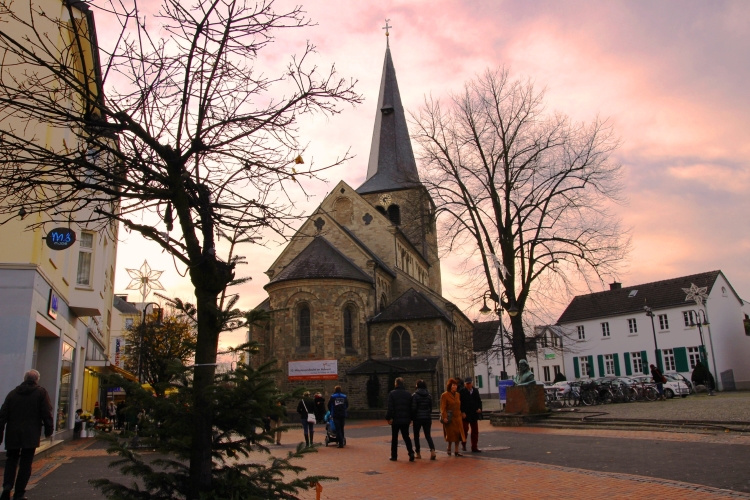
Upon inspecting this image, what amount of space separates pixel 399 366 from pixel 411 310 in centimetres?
375

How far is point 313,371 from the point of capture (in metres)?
33.2

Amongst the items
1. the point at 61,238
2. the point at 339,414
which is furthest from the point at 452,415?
the point at 61,238

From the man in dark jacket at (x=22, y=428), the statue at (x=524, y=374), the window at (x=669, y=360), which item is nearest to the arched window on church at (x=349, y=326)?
the statue at (x=524, y=374)

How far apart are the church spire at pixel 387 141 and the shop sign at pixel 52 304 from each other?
34832mm

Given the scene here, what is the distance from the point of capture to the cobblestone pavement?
7852 mm

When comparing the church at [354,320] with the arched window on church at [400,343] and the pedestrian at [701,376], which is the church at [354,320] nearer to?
the arched window on church at [400,343]

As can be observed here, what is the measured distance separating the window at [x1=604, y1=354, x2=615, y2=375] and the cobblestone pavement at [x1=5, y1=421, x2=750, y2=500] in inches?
1337

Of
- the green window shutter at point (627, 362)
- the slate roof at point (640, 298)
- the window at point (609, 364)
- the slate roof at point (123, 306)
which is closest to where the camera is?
the slate roof at point (640, 298)

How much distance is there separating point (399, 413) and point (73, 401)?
526 inches

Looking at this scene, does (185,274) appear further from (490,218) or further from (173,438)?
(490,218)

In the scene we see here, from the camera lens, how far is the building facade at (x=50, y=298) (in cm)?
1280

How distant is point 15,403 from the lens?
796 centimetres

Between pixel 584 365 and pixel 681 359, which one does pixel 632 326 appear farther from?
pixel 584 365

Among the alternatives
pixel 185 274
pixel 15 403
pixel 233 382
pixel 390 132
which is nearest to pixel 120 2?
pixel 185 274
